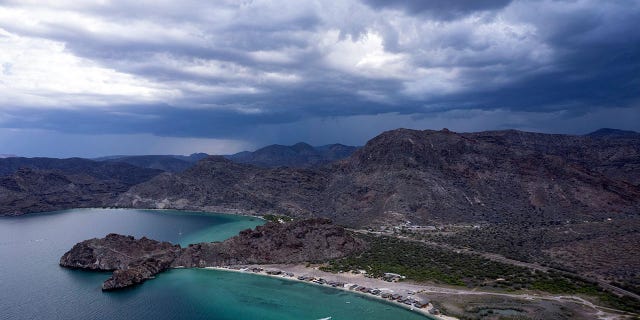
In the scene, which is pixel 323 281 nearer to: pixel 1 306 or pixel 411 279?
pixel 411 279

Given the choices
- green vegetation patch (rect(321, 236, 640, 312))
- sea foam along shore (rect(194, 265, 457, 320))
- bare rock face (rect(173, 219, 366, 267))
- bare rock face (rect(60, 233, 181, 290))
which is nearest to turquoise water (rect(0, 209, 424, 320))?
sea foam along shore (rect(194, 265, 457, 320))

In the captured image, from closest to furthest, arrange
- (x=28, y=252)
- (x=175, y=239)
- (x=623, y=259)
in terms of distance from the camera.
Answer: (x=623, y=259) → (x=28, y=252) → (x=175, y=239)

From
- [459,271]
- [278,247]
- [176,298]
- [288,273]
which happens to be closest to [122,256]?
[176,298]

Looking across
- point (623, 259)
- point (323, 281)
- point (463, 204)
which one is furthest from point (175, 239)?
point (623, 259)

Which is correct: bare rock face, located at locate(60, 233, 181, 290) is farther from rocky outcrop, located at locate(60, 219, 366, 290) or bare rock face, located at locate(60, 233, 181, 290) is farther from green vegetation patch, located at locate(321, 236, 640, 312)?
green vegetation patch, located at locate(321, 236, 640, 312)

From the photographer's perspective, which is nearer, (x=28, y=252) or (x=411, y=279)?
(x=411, y=279)

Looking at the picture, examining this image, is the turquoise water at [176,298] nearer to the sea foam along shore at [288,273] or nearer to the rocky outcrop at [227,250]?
the sea foam along shore at [288,273]

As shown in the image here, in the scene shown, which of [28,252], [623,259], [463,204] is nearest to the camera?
[623,259]

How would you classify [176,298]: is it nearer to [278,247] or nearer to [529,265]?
[278,247]
